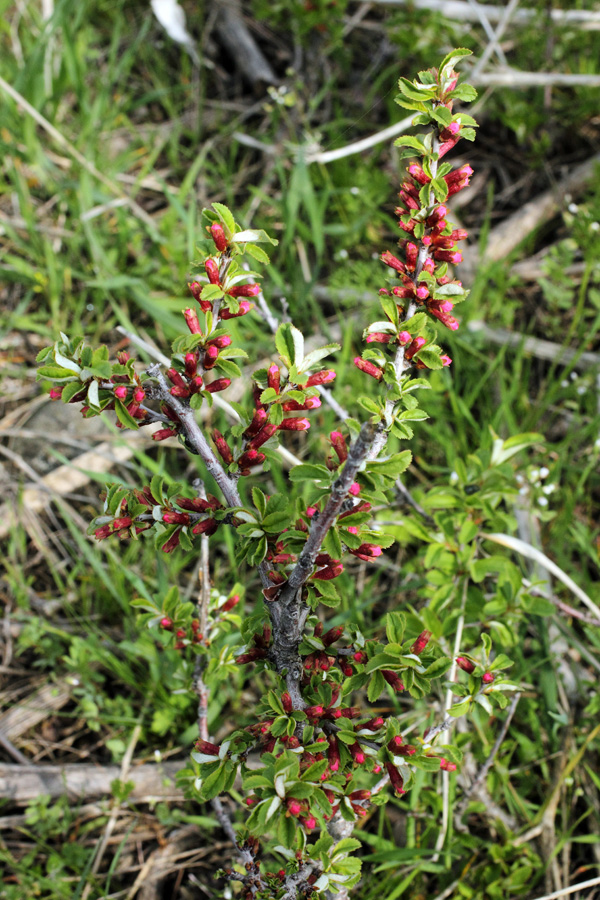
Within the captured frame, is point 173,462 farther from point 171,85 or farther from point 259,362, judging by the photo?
point 171,85

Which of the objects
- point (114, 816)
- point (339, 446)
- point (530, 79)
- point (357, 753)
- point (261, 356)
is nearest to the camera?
point (339, 446)

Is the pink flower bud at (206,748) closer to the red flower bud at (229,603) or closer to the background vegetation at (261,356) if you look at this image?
the red flower bud at (229,603)

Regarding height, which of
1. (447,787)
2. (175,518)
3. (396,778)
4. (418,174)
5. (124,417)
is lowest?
(447,787)

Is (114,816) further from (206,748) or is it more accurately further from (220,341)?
(220,341)

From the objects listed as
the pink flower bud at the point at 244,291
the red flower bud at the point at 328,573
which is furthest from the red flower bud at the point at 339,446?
the pink flower bud at the point at 244,291

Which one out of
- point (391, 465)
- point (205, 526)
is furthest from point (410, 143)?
point (205, 526)

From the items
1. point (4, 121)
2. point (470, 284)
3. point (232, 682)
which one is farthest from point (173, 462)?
point (4, 121)

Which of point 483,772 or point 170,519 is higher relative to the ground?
point 170,519
